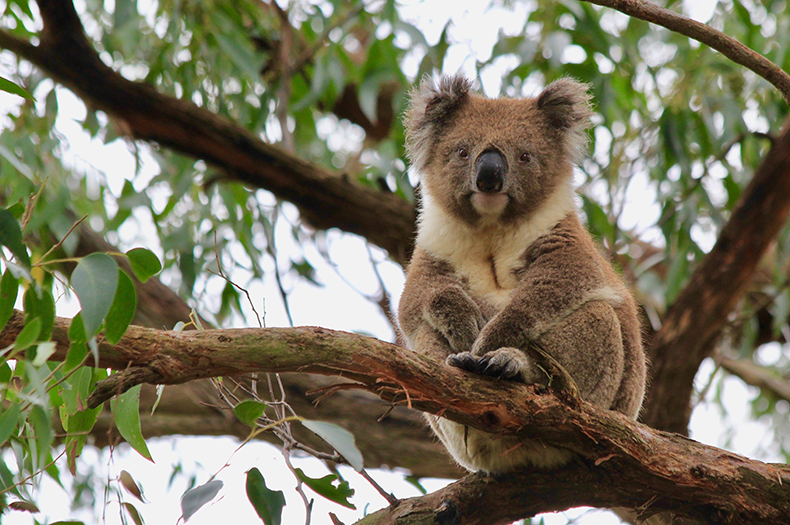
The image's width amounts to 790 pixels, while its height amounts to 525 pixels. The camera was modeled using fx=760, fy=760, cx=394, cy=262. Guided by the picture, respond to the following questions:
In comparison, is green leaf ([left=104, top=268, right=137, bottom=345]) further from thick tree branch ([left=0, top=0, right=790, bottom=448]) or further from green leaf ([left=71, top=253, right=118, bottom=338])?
thick tree branch ([left=0, top=0, right=790, bottom=448])

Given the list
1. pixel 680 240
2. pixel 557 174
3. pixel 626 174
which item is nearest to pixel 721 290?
pixel 680 240

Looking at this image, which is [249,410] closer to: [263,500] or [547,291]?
[263,500]

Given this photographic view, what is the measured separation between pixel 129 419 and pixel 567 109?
1.96m

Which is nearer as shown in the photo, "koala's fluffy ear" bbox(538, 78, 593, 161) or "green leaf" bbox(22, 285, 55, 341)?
"green leaf" bbox(22, 285, 55, 341)

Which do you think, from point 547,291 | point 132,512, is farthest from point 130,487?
point 547,291

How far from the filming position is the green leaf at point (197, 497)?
1380 mm

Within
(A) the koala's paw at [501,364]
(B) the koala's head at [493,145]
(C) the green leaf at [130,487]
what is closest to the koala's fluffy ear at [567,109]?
(B) the koala's head at [493,145]

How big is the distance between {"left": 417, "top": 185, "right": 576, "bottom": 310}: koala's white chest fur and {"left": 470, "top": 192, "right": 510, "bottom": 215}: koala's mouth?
7 cm

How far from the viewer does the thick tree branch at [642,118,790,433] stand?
12.5 ft

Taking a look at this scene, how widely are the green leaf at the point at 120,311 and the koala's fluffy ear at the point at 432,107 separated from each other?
1.69 meters

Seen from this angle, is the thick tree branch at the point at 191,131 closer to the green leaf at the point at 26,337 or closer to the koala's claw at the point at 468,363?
the koala's claw at the point at 468,363

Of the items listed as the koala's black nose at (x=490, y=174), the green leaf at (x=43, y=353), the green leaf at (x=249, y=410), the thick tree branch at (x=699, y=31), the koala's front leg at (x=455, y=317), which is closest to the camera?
the green leaf at (x=43, y=353)

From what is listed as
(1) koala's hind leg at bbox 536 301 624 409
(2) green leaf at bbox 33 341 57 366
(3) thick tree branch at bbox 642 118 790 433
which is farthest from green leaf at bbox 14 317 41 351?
(3) thick tree branch at bbox 642 118 790 433

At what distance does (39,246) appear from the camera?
12.9 feet
